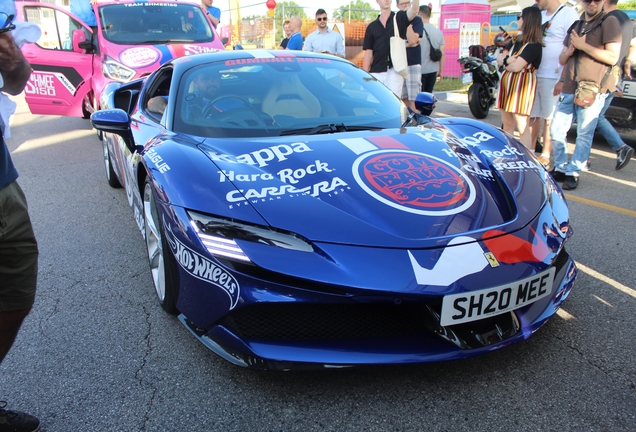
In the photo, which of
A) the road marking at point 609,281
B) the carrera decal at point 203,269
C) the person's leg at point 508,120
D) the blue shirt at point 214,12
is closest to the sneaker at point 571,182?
the person's leg at point 508,120

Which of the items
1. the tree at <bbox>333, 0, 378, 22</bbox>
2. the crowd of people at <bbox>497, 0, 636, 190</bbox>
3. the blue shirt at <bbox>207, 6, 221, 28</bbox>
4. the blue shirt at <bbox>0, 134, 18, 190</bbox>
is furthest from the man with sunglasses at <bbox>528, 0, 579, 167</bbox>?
the tree at <bbox>333, 0, 378, 22</bbox>

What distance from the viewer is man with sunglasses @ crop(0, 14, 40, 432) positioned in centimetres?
166

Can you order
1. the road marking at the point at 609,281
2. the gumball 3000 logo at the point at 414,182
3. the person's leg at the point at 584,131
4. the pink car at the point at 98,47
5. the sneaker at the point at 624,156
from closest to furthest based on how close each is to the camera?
the gumball 3000 logo at the point at 414,182
the road marking at the point at 609,281
the person's leg at the point at 584,131
the sneaker at the point at 624,156
the pink car at the point at 98,47

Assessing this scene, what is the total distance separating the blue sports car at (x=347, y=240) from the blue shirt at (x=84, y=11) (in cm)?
555

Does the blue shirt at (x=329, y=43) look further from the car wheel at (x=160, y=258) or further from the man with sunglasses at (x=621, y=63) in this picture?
the car wheel at (x=160, y=258)

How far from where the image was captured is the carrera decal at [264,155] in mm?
2396

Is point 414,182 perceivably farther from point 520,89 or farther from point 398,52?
point 398,52

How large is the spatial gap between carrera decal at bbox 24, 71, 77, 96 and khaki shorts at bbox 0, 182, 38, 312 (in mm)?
5986

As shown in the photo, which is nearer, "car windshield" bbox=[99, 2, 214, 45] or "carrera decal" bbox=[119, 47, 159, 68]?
"carrera decal" bbox=[119, 47, 159, 68]

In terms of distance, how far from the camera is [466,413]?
6.19 feet

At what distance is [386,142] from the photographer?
2660 millimetres

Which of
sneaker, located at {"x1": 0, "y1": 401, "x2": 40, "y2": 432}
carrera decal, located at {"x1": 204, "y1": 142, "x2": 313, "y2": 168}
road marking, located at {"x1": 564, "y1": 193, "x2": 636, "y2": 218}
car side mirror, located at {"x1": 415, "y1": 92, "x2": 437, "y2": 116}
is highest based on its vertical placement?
car side mirror, located at {"x1": 415, "y1": 92, "x2": 437, "y2": 116}

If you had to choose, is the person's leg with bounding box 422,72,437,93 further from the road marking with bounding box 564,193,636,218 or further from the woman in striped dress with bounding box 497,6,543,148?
the road marking with bounding box 564,193,636,218

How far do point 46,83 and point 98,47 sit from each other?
0.82 metres
